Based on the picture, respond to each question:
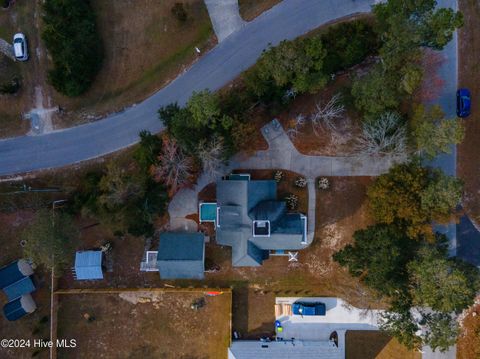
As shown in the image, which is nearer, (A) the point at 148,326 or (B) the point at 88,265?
(B) the point at 88,265

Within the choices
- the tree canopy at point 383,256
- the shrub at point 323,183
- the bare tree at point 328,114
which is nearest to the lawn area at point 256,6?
the bare tree at point 328,114

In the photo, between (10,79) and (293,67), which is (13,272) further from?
(293,67)

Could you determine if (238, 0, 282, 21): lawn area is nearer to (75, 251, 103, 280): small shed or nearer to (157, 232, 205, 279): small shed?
(157, 232, 205, 279): small shed

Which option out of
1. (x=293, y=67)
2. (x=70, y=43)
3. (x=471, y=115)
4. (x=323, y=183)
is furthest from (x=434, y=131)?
(x=70, y=43)

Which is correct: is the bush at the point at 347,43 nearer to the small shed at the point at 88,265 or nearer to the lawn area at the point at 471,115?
the lawn area at the point at 471,115

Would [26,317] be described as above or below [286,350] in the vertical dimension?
above

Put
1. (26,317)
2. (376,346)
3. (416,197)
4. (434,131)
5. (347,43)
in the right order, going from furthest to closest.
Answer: (26,317)
(376,346)
(347,43)
(416,197)
(434,131)
